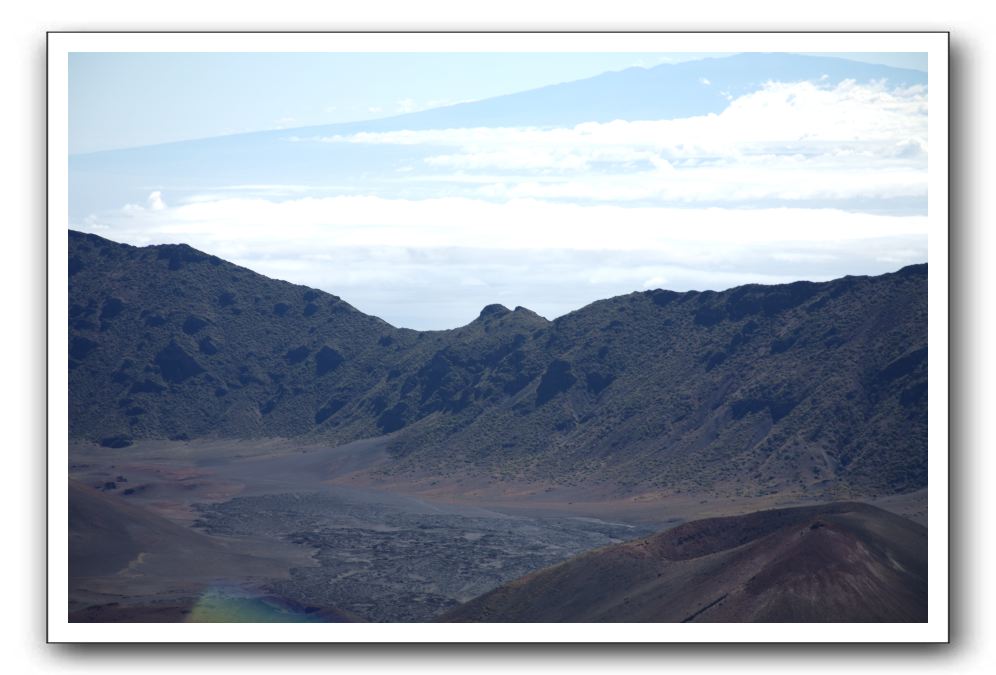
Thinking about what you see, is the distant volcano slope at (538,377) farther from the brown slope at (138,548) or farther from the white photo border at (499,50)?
the brown slope at (138,548)

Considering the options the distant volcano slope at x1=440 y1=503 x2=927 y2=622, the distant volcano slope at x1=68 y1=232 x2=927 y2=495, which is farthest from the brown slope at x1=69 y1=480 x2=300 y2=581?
the distant volcano slope at x1=68 y1=232 x2=927 y2=495

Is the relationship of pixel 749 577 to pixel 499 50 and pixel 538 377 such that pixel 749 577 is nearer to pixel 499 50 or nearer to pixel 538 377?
pixel 499 50

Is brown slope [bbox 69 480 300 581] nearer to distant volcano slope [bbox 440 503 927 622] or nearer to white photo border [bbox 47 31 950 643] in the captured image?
distant volcano slope [bbox 440 503 927 622]

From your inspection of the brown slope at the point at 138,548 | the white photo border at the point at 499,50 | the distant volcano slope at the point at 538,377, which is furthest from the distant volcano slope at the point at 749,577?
the distant volcano slope at the point at 538,377

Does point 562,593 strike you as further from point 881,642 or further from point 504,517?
point 504,517

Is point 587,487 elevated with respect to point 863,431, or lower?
lower

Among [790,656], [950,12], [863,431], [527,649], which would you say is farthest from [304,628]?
[863,431]
